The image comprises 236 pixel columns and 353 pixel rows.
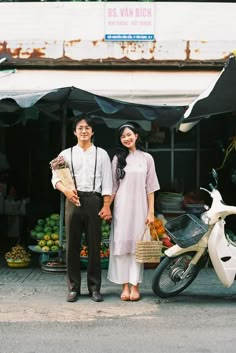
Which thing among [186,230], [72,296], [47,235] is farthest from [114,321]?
[47,235]

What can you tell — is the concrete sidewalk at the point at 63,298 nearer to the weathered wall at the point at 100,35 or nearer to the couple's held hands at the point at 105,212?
the couple's held hands at the point at 105,212

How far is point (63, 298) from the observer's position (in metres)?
6.22

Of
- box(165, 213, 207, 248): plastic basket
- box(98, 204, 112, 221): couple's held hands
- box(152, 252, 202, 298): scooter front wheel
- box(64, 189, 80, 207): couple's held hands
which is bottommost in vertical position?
box(152, 252, 202, 298): scooter front wheel

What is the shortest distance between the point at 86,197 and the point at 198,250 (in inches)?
54.4

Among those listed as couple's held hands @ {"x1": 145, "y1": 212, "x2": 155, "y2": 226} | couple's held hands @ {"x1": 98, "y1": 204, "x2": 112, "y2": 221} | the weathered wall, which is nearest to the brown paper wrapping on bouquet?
couple's held hands @ {"x1": 98, "y1": 204, "x2": 112, "y2": 221}

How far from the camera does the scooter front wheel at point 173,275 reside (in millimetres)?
5934

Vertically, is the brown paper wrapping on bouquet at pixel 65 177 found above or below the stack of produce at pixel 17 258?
above

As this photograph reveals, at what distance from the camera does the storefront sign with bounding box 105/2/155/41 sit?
834 centimetres

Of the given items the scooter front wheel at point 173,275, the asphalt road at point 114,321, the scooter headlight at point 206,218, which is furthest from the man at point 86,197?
the scooter headlight at point 206,218

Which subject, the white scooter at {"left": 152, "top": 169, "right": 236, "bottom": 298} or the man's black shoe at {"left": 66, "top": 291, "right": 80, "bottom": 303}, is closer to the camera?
the white scooter at {"left": 152, "top": 169, "right": 236, "bottom": 298}

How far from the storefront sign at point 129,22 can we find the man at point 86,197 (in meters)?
2.88

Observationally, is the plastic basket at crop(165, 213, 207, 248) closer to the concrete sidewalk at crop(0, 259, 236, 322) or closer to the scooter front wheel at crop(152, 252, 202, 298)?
the scooter front wheel at crop(152, 252, 202, 298)

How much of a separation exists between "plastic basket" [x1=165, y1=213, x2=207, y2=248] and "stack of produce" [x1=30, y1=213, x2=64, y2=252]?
7.28 feet

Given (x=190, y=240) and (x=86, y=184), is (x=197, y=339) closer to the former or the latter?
(x=190, y=240)
